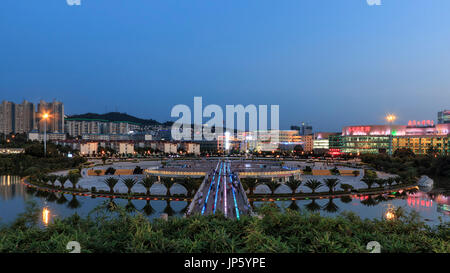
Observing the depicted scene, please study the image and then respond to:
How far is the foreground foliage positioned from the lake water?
13228 mm

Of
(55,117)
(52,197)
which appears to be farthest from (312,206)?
(55,117)

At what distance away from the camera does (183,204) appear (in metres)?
22.4

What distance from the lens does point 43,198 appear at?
24.7m

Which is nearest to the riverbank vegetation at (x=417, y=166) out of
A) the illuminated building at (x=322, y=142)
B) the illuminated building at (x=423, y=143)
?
the illuminated building at (x=423, y=143)

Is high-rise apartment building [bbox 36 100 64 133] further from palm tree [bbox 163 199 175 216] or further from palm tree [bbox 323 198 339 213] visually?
palm tree [bbox 323 198 339 213]

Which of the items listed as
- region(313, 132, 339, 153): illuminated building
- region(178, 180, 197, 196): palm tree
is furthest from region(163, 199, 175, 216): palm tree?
region(313, 132, 339, 153): illuminated building

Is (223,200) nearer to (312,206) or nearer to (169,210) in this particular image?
(169,210)

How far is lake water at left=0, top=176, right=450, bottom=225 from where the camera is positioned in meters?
20.1

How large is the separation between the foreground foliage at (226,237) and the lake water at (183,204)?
43.4ft

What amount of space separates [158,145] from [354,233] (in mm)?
92046

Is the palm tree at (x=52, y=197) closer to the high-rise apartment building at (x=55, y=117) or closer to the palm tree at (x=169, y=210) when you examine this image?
the palm tree at (x=169, y=210)

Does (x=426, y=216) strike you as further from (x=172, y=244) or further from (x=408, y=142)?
(x=408, y=142)

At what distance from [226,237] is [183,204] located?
1795 cm

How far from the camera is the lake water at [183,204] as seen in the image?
66.0 feet
